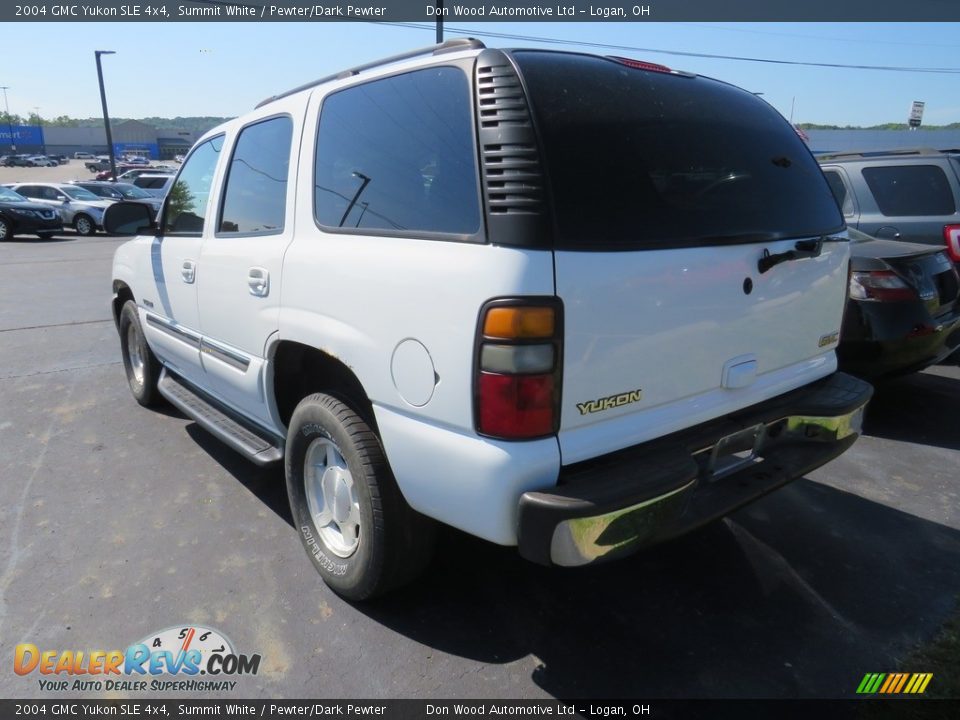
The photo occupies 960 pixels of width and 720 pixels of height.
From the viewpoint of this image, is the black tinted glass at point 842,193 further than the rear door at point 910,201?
Yes

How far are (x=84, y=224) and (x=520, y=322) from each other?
22.8m

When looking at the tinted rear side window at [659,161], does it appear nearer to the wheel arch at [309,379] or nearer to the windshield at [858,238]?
the wheel arch at [309,379]

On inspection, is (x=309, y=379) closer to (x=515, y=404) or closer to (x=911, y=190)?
(x=515, y=404)

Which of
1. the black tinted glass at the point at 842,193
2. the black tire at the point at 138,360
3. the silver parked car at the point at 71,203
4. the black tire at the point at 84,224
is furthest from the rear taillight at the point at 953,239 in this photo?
the black tire at the point at 84,224

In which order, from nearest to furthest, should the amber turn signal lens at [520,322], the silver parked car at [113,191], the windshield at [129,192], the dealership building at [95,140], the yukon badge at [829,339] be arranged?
the amber turn signal lens at [520,322] < the yukon badge at [829,339] < the silver parked car at [113,191] < the windshield at [129,192] < the dealership building at [95,140]

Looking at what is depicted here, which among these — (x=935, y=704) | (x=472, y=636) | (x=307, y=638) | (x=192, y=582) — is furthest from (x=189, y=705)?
(x=935, y=704)

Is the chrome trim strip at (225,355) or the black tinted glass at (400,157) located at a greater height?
the black tinted glass at (400,157)

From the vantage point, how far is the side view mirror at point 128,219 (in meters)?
4.23

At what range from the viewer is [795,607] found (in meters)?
2.71

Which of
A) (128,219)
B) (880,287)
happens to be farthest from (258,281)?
(880,287)

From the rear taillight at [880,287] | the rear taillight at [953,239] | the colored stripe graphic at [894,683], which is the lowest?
the colored stripe graphic at [894,683]

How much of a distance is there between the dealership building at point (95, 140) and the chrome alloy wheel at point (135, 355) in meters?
97.4

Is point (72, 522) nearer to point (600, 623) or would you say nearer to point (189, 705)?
point (189, 705)

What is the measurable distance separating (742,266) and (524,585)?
160 cm
